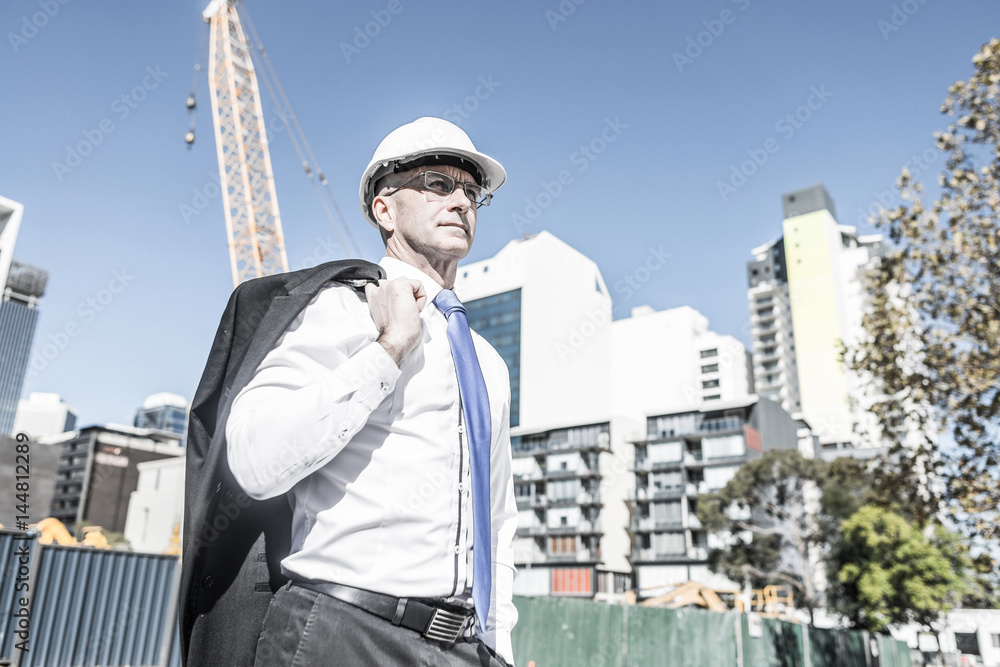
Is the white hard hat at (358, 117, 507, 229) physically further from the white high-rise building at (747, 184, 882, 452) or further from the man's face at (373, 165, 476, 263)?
the white high-rise building at (747, 184, 882, 452)

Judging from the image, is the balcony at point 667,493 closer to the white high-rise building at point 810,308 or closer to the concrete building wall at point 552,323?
the concrete building wall at point 552,323

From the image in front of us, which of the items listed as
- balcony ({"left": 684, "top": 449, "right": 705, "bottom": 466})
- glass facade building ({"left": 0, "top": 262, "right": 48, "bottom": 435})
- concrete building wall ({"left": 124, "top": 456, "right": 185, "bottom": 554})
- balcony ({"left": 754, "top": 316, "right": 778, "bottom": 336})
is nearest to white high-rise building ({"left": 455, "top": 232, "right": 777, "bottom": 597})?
balcony ({"left": 684, "top": 449, "right": 705, "bottom": 466})

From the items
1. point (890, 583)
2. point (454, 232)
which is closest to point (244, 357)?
point (454, 232)

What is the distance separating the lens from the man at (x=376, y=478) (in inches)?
55.2

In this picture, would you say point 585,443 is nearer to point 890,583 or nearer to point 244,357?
point 890,583

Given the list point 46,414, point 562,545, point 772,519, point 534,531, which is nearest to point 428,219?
point 772,519

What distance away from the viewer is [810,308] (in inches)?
3819

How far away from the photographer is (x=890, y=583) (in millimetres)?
31656

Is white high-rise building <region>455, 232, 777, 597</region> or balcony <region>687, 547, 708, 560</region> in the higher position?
white high-rise building <region>455, 232, 777, 597</region>

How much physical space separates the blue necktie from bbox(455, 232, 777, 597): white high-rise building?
58.8 metres

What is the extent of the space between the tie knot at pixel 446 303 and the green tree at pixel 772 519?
41678 millimetres

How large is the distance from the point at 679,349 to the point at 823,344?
18772 millimetres

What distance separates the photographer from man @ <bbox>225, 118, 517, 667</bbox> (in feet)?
4.60

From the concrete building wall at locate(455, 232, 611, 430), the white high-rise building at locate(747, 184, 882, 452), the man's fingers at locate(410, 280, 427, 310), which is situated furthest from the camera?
the white high-rise building at locate(747, 184, 882, 452)
